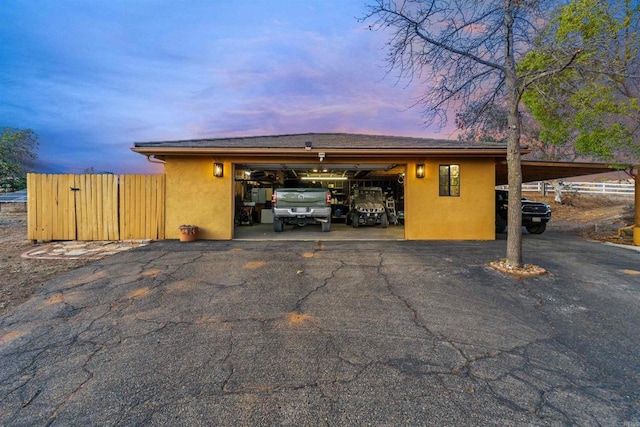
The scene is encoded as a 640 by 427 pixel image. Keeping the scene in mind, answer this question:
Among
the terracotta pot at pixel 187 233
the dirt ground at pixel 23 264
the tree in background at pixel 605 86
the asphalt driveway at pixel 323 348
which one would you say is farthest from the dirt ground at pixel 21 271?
the tree in background at pixel 605 86

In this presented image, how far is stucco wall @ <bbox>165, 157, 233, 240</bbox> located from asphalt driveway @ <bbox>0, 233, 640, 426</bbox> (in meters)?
3.23

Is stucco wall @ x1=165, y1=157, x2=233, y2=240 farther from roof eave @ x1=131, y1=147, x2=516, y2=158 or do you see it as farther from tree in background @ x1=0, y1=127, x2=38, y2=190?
tree in background @ x1=0, y1=127, x2=38, y2=190

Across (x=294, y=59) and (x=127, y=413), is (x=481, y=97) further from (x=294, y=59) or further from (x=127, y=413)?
(x=294, y=59)

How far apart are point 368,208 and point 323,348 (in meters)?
9.60

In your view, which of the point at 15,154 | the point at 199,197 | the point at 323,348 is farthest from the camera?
the point at 15,154

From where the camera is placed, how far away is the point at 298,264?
5.68 meters

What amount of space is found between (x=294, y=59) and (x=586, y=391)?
1453 centimetres

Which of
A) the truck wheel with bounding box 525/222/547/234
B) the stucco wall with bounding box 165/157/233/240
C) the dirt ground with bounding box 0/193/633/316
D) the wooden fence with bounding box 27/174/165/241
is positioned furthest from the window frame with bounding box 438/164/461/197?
the wooden fence with bounding box 27/174/165/241

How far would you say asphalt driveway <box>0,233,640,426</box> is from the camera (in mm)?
1942

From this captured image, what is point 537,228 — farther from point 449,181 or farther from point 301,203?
point 301,203

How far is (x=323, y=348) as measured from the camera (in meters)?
2.72

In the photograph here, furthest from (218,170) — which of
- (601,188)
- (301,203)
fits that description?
(601,188)

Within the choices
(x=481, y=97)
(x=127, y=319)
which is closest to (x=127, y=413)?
(x=127, y=319)

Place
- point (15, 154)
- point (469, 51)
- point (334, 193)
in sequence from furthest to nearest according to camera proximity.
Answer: point (15, 154) < point (334, 193) < point (469, 51)
